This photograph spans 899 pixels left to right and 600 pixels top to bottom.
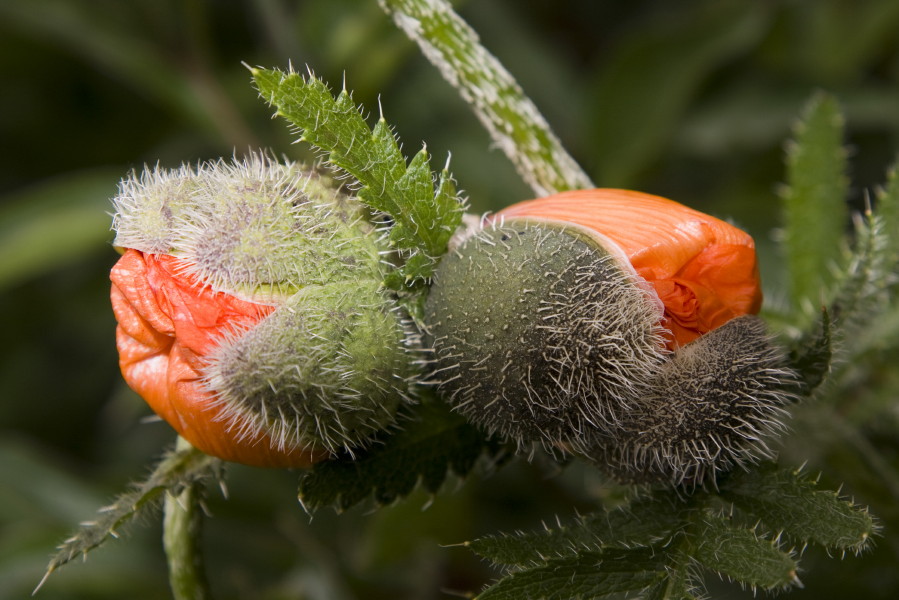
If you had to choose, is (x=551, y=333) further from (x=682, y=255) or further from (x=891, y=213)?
(x=891, y=213)

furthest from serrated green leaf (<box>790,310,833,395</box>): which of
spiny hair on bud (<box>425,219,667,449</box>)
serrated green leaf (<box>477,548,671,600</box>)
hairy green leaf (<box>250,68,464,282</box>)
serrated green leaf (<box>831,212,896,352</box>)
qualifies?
hairy green leaf (<box>250,68,464,282</box>)

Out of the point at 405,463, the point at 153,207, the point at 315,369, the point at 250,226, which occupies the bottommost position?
the point at 405,463

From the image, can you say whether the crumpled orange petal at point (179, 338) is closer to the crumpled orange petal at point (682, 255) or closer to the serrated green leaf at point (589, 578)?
the serrated green leaf at point (589, 578)

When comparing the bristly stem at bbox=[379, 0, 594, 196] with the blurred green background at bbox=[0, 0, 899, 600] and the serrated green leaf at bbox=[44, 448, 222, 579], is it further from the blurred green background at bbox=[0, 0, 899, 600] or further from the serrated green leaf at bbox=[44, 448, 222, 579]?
the blurred green background at bbox=[0, 0, 899, 600]

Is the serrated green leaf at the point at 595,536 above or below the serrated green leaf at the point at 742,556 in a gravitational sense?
above

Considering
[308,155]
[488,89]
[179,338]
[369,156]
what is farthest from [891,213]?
[308,155]

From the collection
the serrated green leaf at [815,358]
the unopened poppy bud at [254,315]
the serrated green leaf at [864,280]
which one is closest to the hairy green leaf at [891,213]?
the serrated green leaf at [864,280]

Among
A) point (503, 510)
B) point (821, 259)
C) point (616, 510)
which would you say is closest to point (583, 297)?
point (616, 510)
